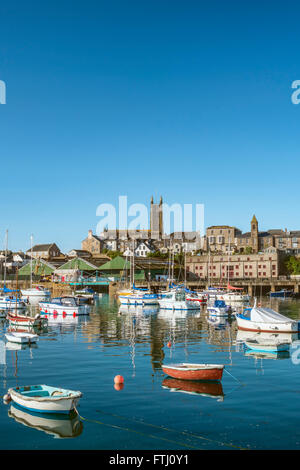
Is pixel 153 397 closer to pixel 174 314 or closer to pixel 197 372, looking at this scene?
pixel 197 372

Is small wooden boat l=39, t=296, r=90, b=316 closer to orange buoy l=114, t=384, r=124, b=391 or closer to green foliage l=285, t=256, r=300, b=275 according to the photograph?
orange buoy l=114, t=384, r=124, b=391

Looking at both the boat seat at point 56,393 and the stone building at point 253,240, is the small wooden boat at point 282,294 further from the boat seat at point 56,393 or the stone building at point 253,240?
the boat seat at point 56,393

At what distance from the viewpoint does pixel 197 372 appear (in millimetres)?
26156

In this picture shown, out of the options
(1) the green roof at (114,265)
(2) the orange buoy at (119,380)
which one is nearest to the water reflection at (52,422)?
(2) the orange buoy at (119,380)

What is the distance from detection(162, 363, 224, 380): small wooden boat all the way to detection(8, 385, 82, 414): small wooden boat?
26.3ft

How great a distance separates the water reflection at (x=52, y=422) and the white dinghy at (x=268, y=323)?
3086 cm

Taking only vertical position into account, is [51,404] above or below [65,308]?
above

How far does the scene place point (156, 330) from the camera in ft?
166

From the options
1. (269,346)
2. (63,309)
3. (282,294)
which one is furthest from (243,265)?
(269,346)

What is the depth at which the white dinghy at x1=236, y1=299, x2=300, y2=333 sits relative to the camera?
46.3 meters

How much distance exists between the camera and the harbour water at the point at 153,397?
18.1m

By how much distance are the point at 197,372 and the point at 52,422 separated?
9.64 metres

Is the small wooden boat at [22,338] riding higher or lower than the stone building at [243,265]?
lower
